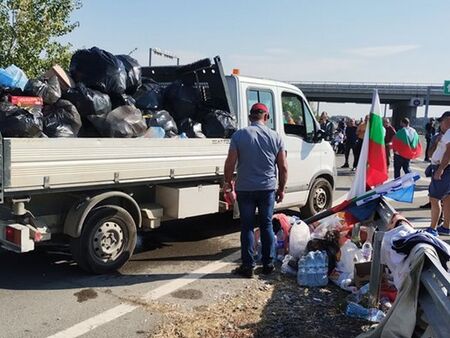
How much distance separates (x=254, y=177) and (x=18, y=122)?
7.98ft

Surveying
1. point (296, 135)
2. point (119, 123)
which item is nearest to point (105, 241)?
point (119, 123)

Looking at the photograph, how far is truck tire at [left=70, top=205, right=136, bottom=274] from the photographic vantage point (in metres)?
5.28

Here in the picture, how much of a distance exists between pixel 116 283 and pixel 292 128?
3.74m

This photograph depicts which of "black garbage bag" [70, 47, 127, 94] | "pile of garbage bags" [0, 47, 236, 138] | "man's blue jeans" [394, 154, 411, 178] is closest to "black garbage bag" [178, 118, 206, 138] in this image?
"pile of garbage bags" [0, 47, 236, 138]

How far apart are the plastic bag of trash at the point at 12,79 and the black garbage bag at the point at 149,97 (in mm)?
1429

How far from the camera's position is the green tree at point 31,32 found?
12156 mm

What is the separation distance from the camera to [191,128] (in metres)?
6.71

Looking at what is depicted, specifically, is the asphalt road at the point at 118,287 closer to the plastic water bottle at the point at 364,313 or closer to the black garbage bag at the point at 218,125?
the plastic water bottle at the point at 364,313

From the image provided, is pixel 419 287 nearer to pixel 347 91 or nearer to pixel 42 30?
pixel 42 30

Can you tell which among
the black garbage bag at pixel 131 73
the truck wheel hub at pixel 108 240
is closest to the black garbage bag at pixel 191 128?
the black garbage bag at pixel 131 73

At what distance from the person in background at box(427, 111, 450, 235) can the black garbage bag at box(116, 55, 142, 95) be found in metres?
4.30

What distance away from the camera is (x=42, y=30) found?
12.6m

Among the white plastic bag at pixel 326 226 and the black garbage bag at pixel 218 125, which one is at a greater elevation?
the black garbage bag at pixel 218 125

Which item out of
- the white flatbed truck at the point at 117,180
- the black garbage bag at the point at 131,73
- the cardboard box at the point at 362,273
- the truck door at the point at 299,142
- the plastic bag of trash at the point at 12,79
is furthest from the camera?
the truck door at the point at 299,142
